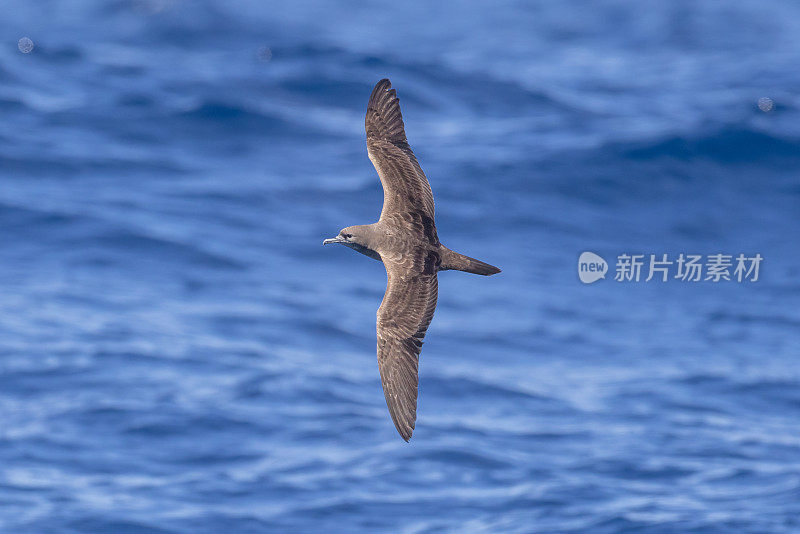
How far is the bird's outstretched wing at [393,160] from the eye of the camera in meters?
9.38

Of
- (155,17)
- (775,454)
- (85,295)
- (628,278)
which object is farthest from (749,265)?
(155,17)

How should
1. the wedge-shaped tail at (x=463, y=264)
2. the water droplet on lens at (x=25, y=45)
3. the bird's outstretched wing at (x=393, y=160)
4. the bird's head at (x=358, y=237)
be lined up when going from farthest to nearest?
the water droplet on lens at (x=25, y=45) < the bird's outstretched wing at (x=393, y=160) < the bird's head at (x=358, y=237) < the wedge-shaped tail at (x=463, y=264)

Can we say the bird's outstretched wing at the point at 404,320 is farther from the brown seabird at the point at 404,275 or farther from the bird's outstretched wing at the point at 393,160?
the bird's outstretched wing at the point at 393,160

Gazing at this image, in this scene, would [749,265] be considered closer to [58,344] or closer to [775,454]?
[775,454]

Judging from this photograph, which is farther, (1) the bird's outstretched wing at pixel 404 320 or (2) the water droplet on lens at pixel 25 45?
(2) the water droplet on lens at pixel 25 45

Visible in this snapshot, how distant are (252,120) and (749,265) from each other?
451 inches

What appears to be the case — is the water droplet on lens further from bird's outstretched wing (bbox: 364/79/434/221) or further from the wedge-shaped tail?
the wedge-shaped tail

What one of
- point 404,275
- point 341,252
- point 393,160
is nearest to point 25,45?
point 341,252

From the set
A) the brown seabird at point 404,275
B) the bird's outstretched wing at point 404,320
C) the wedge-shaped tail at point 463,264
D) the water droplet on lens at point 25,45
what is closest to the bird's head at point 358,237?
the brown seabird at point 404,275

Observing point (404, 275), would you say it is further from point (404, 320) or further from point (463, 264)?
point (463, 264)

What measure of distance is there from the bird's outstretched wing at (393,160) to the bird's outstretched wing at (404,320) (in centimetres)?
55

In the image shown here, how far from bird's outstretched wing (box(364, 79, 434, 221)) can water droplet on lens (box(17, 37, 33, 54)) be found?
2258 centimetres

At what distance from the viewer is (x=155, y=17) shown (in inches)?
1344

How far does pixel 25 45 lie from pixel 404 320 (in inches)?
977
